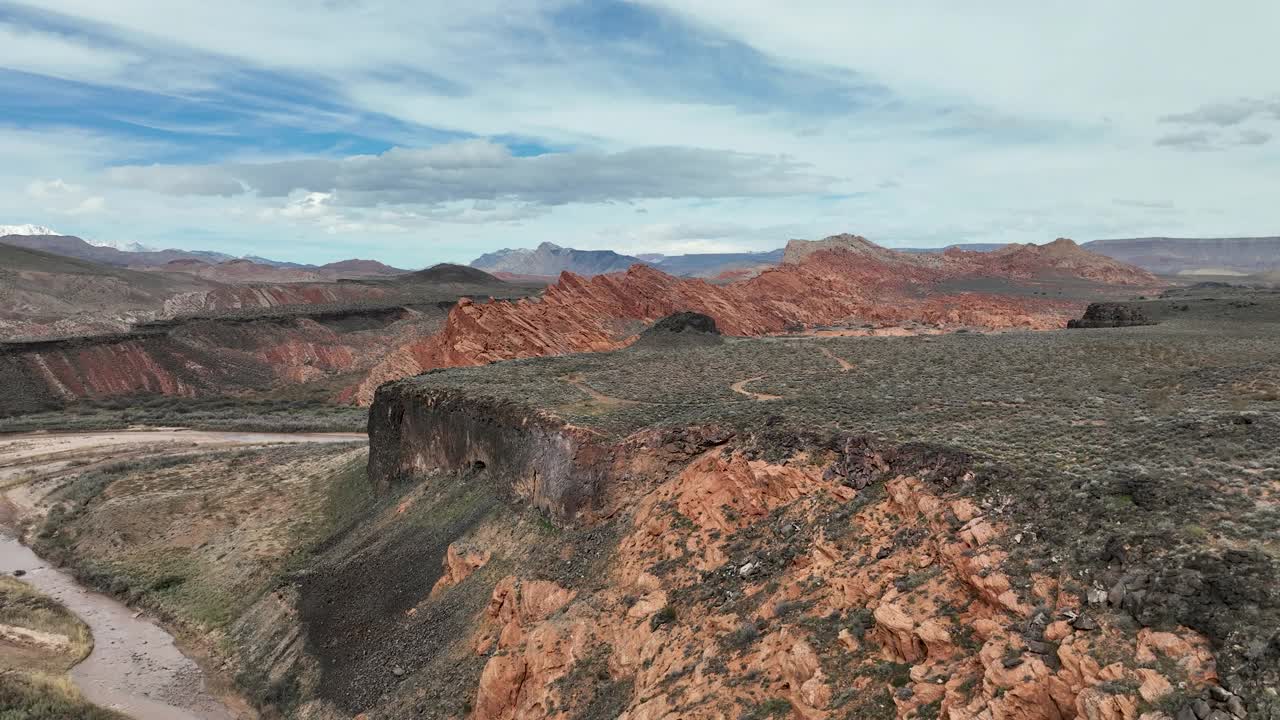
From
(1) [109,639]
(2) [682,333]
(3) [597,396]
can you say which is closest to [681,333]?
(2) [682,333]

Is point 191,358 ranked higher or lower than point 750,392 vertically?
lower

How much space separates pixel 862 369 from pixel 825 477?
17.5 meters

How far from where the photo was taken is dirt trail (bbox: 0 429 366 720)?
26859mm

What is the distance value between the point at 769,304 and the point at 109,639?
239 feet

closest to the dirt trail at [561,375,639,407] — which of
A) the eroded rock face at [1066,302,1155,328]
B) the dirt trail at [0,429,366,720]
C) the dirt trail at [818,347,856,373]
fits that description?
the dirt trail at [818,347,856,373]

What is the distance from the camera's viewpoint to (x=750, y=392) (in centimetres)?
3177

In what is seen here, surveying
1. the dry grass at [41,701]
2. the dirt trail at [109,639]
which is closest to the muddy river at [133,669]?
the dirt trail at [109,639]

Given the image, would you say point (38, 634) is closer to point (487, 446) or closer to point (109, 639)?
point (109, 639)

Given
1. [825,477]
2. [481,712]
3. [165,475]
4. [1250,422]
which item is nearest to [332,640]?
[481,712]

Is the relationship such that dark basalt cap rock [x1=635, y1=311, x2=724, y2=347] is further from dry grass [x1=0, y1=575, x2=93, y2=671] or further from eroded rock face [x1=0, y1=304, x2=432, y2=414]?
eroded rock face [x1=0, y1=304, x2=432, y2=414]

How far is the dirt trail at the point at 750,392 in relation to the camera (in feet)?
98.4

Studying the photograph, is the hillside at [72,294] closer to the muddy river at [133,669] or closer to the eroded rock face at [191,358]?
the eroded rock face at [191,358]

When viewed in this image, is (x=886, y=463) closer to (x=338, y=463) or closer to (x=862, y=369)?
(x=862, y=369)

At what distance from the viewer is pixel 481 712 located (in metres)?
18.8
